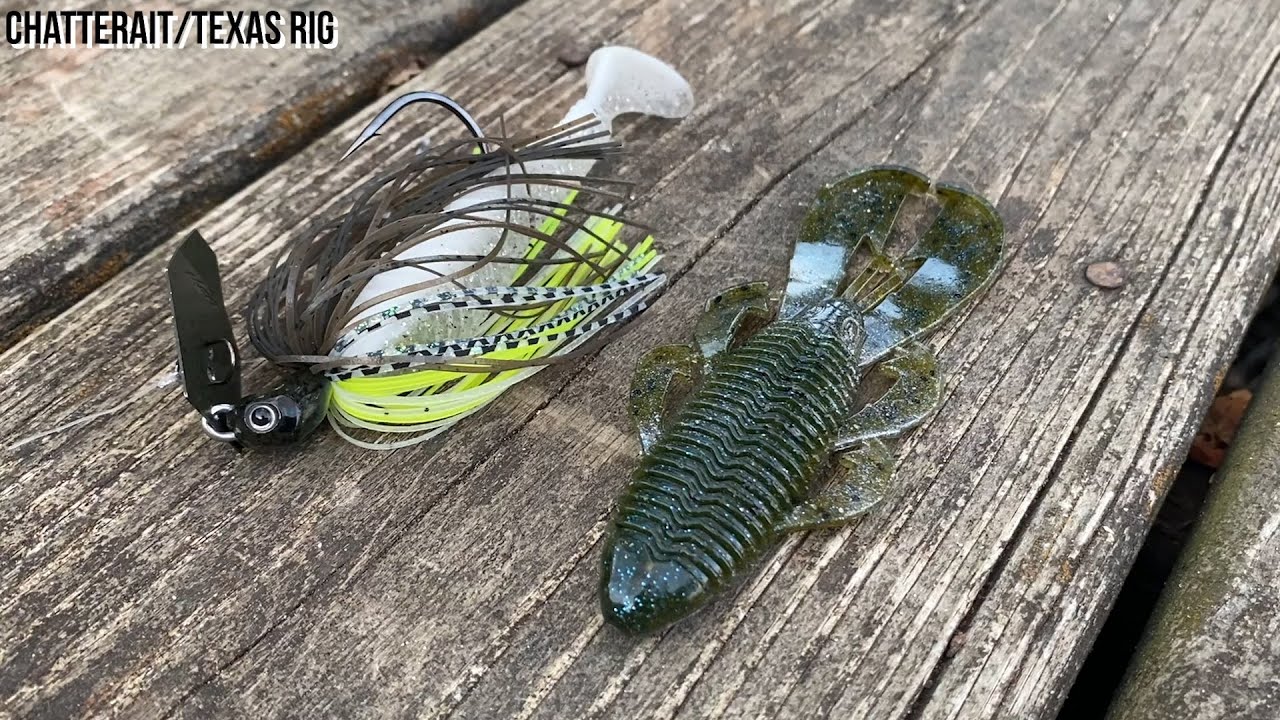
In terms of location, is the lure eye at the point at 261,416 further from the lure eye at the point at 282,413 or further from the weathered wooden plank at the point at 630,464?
the weathered wooden plank at the point at 630,464

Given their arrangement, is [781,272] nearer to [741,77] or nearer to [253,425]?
[741,77]

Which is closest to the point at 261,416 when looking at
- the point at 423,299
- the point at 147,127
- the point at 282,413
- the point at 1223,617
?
the point at 282,413

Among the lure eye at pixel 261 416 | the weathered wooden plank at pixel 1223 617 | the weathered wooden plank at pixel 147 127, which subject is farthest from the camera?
A: the weathered wooden plank at pixel 147 127

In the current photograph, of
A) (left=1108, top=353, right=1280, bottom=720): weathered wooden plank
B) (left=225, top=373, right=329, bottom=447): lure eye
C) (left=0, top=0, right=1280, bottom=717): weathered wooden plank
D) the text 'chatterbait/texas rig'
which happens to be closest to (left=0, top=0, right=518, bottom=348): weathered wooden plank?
(left=0, top=0, right=1280, bottom=717): weathered wooden plank

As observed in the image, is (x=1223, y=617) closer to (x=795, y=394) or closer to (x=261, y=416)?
(x=795, y=394)

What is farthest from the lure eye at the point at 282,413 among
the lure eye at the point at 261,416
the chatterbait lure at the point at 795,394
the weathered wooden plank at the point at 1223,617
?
the weathered wooden plank at the point at 1223,617

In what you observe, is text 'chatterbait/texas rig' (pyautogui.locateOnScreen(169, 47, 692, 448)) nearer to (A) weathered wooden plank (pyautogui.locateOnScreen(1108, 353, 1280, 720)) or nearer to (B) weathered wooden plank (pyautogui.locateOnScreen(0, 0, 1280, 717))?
(B) weathered wooden plank (pyautogui.locateOnScreen(0, 0, 1280, 717))
